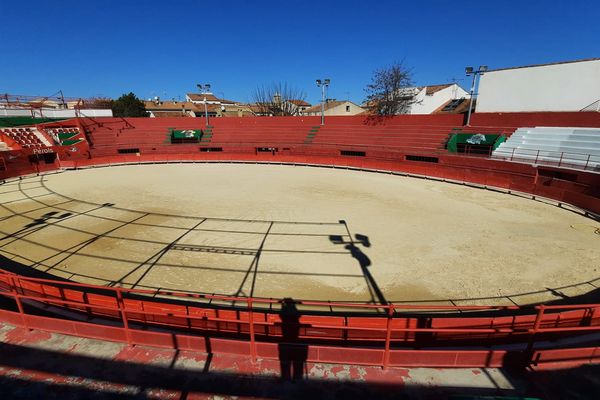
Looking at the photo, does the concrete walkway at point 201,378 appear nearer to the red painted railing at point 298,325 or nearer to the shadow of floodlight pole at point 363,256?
the red painted railing at point 298,325

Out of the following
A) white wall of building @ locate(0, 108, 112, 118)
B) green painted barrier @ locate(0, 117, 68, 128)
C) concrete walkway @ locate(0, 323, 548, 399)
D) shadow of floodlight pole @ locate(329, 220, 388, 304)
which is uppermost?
white wall of building @ locate(0, 108, 112, 118)

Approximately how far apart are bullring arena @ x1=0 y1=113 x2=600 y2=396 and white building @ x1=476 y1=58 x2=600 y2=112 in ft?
8.47

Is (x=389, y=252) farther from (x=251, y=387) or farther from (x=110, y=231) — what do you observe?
(x=110, y=231)

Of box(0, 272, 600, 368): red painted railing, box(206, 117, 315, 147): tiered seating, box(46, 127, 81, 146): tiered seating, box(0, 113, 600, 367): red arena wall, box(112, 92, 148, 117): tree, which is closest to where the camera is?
box(0, 113, 600, 367): red arena wall

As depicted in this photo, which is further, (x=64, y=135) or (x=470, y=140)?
(x=64, y=135)

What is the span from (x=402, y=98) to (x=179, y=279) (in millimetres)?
53746

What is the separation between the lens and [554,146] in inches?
854

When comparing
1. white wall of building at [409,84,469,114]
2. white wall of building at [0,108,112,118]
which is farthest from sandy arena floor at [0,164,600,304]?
white wall of building at [409,84,469,114]

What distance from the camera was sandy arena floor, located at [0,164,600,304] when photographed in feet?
28.7

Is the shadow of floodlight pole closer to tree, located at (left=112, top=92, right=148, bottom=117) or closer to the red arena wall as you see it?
the red arena wall

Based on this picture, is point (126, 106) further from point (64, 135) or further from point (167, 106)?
point (64, 135)

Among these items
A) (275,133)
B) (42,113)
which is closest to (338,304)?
(275,133)

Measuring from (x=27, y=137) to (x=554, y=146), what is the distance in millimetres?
47502

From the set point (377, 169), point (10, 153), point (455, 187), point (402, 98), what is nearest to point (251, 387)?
point (455, 187)
